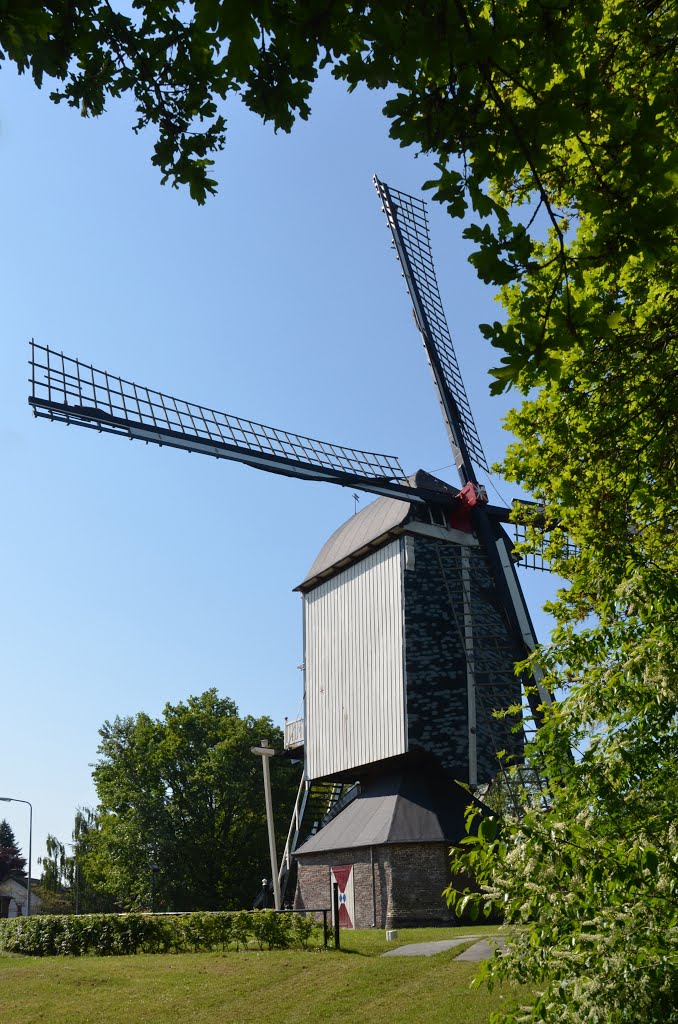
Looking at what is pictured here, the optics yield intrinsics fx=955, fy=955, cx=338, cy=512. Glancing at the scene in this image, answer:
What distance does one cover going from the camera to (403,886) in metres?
25.0

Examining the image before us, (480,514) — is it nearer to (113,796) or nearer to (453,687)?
(453,687)

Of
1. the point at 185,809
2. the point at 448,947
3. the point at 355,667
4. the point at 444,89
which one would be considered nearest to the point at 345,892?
the point at 355,667

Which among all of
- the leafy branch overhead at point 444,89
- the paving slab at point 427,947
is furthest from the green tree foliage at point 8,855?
the leafy branch overhead at point 444,89

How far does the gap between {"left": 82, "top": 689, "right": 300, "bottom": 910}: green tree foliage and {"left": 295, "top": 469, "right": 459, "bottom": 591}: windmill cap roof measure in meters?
15.9

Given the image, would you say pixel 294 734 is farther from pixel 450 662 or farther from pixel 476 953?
pixel 476 953

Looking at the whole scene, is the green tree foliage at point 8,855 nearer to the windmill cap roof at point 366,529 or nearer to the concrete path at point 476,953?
the windmill cap roof at point 366,529

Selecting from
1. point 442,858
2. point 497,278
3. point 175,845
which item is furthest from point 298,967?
point 175,845

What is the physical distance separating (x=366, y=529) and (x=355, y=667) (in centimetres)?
425

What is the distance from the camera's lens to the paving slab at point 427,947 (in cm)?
1806

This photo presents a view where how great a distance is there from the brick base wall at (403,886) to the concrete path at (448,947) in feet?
17.2

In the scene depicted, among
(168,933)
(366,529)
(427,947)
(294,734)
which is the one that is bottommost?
(168,933)

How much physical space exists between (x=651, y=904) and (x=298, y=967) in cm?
1419

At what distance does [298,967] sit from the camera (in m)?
17.9

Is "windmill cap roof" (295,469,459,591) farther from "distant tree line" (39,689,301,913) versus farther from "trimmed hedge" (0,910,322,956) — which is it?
"distant tree line" (39,689,301,913)
